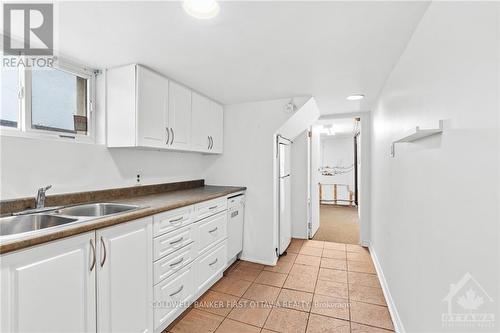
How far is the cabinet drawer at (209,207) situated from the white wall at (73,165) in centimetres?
75

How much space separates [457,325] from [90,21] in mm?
2327

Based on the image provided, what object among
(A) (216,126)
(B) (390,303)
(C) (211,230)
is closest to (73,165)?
(C) (211,230)

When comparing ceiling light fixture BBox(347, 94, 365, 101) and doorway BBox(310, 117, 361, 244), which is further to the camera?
doorway BBox(310, 117, 361, 244)

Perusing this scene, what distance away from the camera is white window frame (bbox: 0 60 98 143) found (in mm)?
1604

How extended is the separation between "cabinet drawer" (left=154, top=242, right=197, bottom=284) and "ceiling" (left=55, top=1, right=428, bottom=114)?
61.1 inches

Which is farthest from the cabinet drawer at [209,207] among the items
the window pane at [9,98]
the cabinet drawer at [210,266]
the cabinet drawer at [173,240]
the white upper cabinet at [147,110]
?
the window pane at [9,98]

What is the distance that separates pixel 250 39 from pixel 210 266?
6.69 ft

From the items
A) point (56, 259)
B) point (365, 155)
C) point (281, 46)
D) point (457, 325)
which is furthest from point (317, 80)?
point (56, 259)

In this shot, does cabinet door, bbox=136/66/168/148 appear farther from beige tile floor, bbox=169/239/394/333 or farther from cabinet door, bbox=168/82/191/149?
beige tile floor, bbox=169/239/394/333

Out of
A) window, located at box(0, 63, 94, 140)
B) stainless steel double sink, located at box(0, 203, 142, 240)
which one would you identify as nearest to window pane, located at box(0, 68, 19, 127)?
window, located at box(0, 63, 94, 140)

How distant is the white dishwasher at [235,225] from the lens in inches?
107

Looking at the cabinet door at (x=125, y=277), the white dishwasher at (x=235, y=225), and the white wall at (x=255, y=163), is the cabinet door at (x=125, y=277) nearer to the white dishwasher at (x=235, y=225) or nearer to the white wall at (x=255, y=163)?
the white dishwasher at (x=235, y=225)

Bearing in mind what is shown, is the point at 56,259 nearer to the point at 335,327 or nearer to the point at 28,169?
the point at 28,169

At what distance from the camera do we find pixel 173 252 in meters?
1.82
